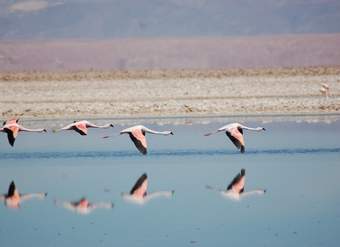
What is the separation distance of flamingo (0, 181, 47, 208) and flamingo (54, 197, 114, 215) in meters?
0.63

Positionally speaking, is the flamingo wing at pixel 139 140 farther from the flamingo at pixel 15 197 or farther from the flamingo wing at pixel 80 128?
the flamingo at pixel 15 197

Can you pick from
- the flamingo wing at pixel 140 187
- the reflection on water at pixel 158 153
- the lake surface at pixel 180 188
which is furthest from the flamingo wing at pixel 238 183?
the reflection on water at pixel 158 153

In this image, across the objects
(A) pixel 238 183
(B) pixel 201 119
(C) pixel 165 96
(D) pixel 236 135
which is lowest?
(A) pixel 238 183

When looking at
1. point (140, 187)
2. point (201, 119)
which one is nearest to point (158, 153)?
point (140, 187)

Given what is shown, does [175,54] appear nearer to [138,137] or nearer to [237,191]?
[138,137]

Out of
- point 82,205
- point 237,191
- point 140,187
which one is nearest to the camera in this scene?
point 82,205

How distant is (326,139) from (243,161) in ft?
13.4

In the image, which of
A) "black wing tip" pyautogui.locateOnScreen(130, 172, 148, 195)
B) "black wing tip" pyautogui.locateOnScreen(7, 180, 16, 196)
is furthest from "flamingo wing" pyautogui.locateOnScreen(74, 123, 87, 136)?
"black wing tip" pyautogui.locateOnScreen(7, 180, 16, 196)

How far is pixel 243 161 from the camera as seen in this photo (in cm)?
2023

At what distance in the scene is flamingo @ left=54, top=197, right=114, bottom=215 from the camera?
51.7ft

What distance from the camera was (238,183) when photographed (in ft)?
57.7

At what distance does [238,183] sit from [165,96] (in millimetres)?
22245

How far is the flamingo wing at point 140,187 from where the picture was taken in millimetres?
17047

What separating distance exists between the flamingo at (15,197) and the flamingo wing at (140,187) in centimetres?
141
